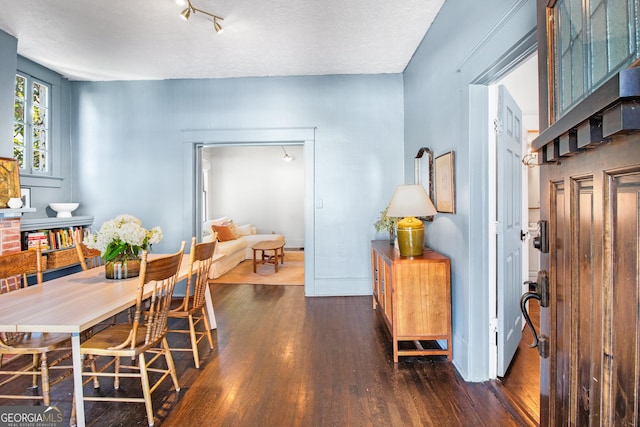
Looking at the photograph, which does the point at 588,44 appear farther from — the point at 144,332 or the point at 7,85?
the point at 7,85

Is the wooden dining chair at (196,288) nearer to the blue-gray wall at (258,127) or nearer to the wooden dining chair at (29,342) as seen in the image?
the wooden dining chair at (29,342)

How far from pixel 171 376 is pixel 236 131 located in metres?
3.14

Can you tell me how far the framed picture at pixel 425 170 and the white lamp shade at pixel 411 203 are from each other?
516 millimetres

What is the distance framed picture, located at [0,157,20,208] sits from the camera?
3.29 meters

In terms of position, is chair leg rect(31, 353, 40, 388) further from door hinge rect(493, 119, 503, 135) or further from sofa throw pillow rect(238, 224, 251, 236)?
sofa throw pillow rect(238, 224, 251, 236)

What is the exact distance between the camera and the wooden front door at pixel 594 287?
559 mm

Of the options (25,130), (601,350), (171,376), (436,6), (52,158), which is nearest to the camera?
(601,350)

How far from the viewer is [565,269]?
0.79 metres

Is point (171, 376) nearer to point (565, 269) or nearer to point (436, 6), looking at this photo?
point (565, 269)

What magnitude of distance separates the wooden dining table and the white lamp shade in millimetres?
1903

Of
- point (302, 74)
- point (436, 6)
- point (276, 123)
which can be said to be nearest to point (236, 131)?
point (276, 123)

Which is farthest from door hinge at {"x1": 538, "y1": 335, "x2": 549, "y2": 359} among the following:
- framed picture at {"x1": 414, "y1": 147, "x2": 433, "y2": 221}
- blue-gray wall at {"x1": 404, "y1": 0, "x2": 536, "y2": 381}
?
framed picture at {"x1": 414, "y1": 147, "x2": 433, "y2": 221}

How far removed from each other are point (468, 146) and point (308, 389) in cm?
200

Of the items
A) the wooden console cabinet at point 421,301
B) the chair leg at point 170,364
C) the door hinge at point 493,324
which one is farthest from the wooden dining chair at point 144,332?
the door hinge at point 493,324
